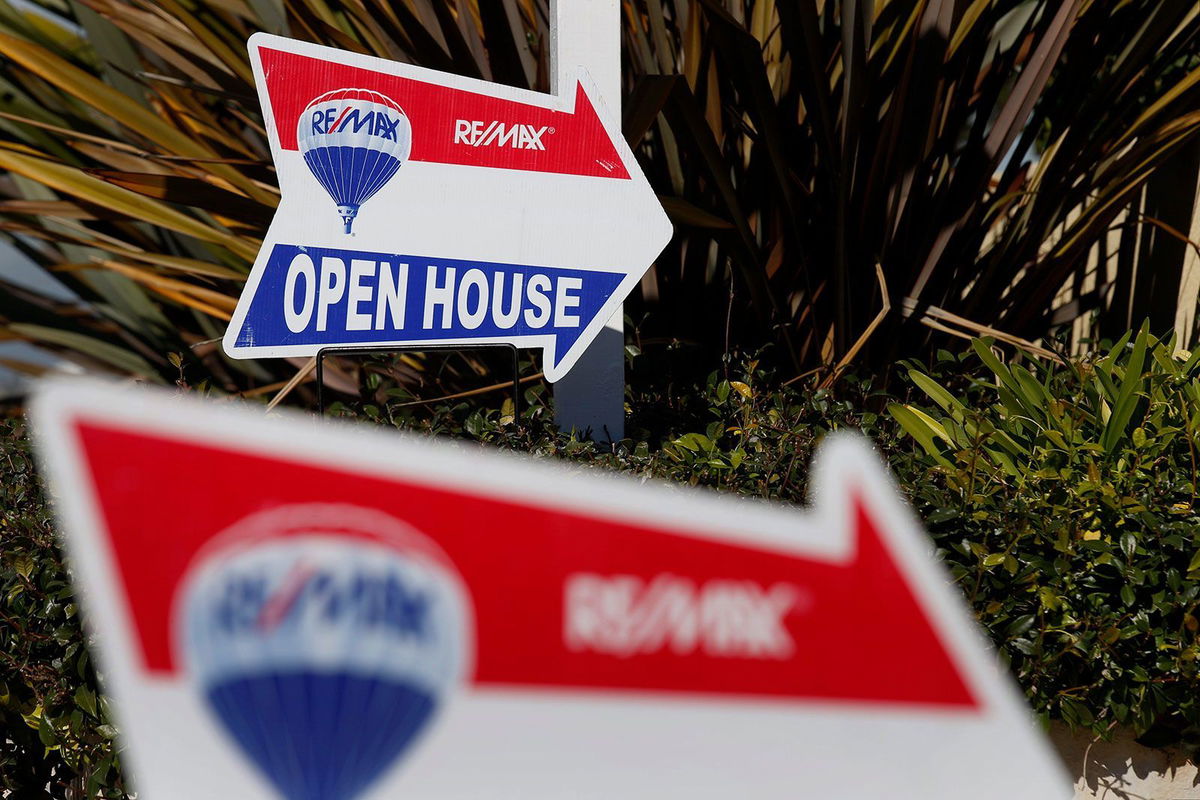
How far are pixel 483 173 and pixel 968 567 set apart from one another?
4.38 ft

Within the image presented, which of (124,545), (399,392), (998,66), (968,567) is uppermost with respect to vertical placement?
(998,66)

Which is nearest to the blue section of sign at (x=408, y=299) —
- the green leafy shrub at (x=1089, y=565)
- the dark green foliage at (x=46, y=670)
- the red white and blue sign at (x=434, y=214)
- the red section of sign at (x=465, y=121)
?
the red white and blue sign at (x=434, y=214)

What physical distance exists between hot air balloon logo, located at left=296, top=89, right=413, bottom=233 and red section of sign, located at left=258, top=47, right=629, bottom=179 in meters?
0.02

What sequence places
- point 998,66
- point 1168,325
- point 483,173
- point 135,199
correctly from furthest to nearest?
1. point 1168,325
2. point 998,66
3. point 135,199
4. point 483,173

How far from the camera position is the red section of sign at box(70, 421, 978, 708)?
81 centimetres

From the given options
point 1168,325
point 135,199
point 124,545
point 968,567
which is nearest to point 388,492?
point 124,545

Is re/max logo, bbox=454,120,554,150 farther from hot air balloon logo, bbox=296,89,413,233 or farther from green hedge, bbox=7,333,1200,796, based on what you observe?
green hedge, bbox=7,333,1200,796

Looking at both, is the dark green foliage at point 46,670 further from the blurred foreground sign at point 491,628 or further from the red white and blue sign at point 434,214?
the blurred foreground sign at point 491,628

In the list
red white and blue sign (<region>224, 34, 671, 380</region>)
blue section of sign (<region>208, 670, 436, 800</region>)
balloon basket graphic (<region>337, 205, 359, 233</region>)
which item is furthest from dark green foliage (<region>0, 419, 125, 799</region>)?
blue section of sign (<region>208, 670, 436, 800</region>)

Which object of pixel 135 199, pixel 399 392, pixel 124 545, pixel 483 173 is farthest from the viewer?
pixel 135 199

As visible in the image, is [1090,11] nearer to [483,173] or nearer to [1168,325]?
[1168,325]

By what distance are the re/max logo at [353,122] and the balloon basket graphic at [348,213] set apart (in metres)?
0.16

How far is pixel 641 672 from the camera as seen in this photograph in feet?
2.87

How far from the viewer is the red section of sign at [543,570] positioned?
81cm
